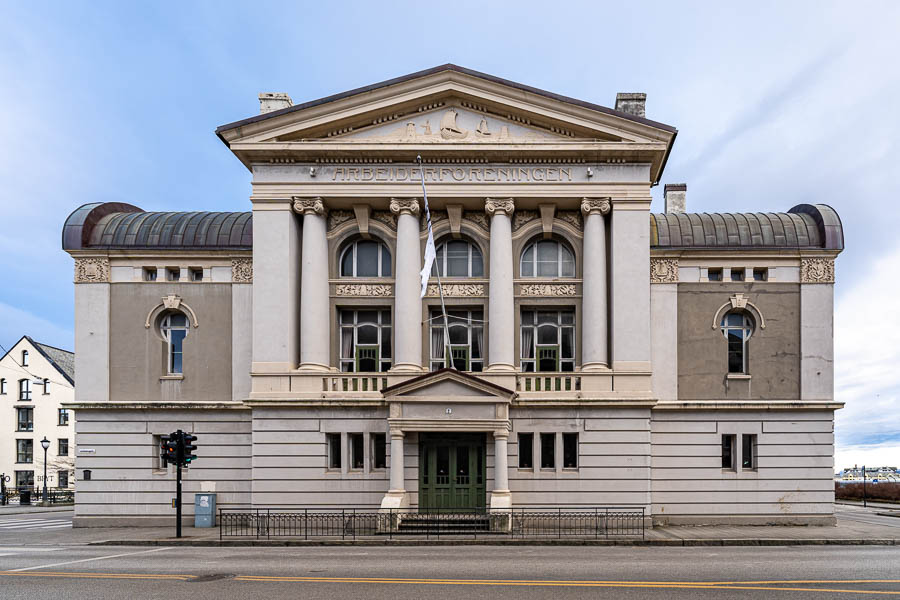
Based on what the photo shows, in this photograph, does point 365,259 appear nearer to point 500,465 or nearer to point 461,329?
point 461,329

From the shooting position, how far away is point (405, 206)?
95.2 ft

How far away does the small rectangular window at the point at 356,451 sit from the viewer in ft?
92.7

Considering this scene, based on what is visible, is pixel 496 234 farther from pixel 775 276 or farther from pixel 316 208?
pixel 775 276

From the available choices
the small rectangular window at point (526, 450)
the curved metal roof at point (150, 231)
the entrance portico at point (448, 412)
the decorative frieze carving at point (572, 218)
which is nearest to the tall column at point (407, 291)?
the entrance portico at point (448, 412)

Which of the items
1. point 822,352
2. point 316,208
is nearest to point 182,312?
point 316,208

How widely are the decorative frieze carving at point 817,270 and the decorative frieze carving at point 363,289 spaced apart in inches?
645

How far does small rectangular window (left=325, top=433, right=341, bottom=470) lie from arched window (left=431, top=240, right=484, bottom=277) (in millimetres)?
7564

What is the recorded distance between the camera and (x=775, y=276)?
29969 millimetres

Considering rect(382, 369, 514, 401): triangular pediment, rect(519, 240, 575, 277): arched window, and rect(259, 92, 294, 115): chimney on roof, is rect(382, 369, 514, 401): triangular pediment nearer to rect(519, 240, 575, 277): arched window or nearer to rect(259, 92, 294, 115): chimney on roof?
rect(519, 240, 575, 277): arched window

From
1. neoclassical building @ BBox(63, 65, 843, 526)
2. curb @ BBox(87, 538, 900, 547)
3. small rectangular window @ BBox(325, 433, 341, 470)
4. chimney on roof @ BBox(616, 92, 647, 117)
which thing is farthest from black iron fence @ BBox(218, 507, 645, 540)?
chimney on roof @ BBox(616, 92, 647, 117)

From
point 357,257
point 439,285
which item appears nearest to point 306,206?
point 357,257

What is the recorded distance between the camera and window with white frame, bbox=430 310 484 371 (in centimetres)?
2969

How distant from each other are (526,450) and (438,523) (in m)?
4.88

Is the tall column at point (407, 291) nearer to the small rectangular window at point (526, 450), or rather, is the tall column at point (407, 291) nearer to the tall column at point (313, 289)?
the tall column at point (313, 289)
